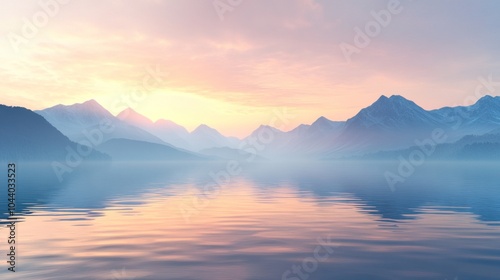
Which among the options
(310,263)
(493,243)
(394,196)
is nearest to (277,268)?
(310,263)

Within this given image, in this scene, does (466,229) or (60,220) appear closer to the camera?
(466,229)

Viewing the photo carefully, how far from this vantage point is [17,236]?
123ft

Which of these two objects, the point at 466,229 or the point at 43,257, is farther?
the point at 466,229

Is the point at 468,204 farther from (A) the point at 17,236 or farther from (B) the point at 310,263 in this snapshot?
(A) the point at 17,236

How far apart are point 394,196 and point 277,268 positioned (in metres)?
53.1

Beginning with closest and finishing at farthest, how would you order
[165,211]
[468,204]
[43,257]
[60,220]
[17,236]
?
[43,257], [17,236], [60,220], [165,211], [468,204]

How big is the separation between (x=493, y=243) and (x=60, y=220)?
126ft

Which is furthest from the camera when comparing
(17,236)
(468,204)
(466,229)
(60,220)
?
(468,204)

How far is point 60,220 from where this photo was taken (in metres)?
47.4

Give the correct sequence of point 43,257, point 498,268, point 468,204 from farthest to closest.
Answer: point 468,204, point 43,257, point 498,268

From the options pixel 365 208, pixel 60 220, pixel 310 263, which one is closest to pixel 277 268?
pixel 310 263

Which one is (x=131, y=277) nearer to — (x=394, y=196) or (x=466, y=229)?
(x=466, y=229)

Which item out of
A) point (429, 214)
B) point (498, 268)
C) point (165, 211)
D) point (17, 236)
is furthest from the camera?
point (165, 211)

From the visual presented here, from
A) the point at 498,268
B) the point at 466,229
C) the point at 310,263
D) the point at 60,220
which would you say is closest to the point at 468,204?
the point at 466,229
